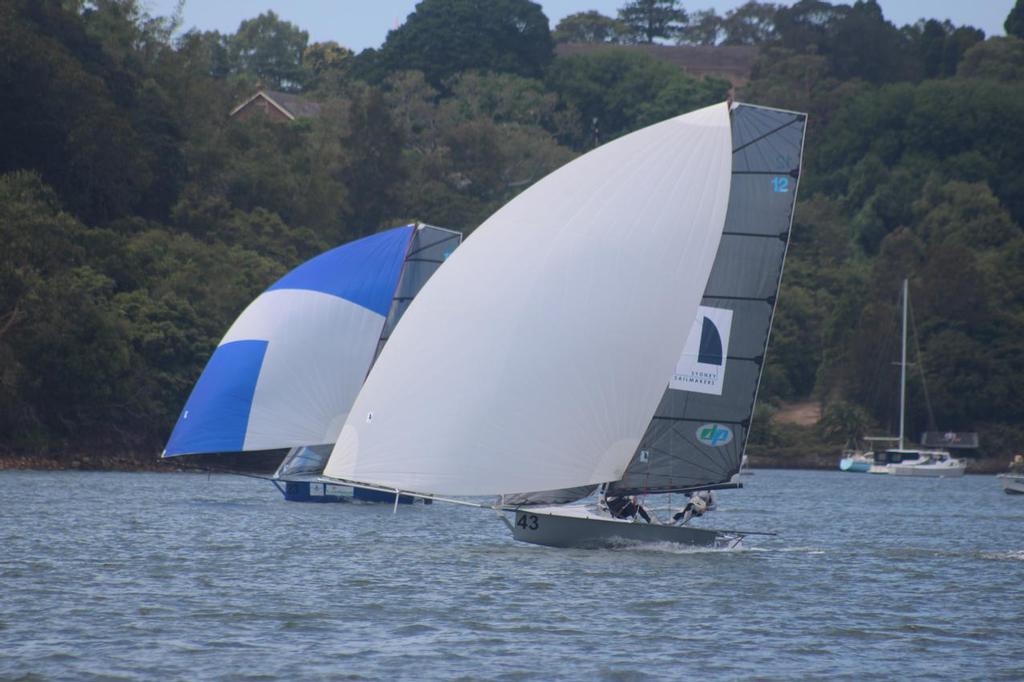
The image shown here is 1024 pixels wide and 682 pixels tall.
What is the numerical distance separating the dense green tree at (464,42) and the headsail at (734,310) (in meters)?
92.0

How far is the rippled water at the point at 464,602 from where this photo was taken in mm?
15906

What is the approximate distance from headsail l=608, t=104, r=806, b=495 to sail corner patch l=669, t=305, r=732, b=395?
0.01 m

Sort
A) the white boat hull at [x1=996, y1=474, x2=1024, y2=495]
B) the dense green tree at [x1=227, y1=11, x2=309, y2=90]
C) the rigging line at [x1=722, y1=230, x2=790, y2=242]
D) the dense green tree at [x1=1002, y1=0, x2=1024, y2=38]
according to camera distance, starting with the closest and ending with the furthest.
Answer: the rigging line at [x1=722, y1=230, x2=790, y2=242]
the white boat hull at [x1=996, y1=474, x2=1024, y2=495]
the dense green tree at [x1=1002, y1=0, x2=1024, y2=38]
the dense green tree at [x1=227, y1=11, x2=309, y2=90]

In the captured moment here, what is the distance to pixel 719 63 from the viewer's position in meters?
144

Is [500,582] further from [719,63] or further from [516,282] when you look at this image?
[719,63]

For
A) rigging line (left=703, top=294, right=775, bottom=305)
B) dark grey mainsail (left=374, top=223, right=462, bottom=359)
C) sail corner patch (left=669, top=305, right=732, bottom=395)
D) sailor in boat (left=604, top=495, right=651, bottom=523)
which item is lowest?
sailor in boat (left=604, top=495, right=651, bottom=523)

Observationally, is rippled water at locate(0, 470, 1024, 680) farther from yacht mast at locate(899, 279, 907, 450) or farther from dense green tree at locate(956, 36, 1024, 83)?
dense green tree at locate(956, 36, 1024, 83)

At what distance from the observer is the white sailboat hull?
22.8 m

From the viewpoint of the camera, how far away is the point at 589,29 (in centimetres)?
16188

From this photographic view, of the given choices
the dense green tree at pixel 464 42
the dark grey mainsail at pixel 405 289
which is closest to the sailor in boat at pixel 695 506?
the dark grey mainsail at pixel 405 289

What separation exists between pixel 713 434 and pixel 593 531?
2195 millimetres

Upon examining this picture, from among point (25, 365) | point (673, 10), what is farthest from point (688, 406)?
point (673, 10)

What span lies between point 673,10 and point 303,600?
481 feet

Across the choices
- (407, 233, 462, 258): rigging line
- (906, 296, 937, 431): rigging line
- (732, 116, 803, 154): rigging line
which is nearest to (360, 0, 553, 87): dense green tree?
(906, 296, 937, 431): rigging line
